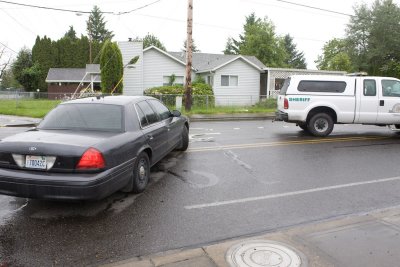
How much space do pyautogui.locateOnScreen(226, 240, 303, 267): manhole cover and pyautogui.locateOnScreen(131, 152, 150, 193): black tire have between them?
2.17 m

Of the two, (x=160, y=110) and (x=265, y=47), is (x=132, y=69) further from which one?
(x=265, y=47)

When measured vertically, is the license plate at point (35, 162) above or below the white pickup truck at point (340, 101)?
below

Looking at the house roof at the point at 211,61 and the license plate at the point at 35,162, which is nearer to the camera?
the license plate at the point at 35,162

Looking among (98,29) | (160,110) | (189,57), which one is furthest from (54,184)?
(98,29)

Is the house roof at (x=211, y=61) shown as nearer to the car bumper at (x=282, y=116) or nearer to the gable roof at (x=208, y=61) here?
the gable roof at (x=208, y=61)

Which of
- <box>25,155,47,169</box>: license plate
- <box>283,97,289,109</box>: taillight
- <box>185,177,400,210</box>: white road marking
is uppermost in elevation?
<box>283,97,289,109</box>: taillight

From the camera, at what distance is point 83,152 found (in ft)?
14.7

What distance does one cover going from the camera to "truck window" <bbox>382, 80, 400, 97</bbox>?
11.0m

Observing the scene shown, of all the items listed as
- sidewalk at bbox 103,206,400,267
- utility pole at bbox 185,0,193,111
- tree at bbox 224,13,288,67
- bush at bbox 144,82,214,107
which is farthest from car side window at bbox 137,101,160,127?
tree at bbox 224,13,288,67

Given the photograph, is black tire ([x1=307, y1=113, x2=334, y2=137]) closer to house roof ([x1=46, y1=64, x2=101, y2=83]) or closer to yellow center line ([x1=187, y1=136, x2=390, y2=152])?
yellow center line ([x1=187, y1=136, x2=390, y2=152])

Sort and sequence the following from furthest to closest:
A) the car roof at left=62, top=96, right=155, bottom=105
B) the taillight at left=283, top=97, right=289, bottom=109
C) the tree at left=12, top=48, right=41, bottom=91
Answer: the tree at left=12, top=48, right=41, bottom=91 → the taillight at left=283, top=97, right=289, bottom=109 → the car roof at left=62, top=96, right=155, bottom=105

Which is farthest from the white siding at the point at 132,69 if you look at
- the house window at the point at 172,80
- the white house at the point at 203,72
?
the house window at the point at 172,80

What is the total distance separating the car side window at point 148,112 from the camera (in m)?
6.27

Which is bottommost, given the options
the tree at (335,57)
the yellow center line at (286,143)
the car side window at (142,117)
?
the yellow center line at (286,143)
